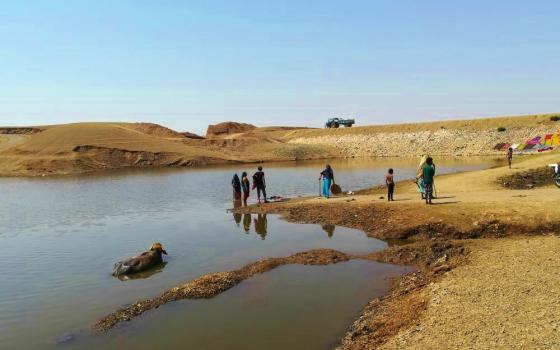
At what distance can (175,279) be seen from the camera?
42.8 ft

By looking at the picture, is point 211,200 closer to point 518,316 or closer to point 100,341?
point 100,341

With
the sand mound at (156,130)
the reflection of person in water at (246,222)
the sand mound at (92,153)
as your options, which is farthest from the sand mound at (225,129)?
the reflection of person in water at (246,222)

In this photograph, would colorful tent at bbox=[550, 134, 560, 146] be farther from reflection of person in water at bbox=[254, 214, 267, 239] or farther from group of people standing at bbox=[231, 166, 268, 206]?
reflection of person in water at bbox=[254, 214, 267, 239]

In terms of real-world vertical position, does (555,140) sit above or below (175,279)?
above

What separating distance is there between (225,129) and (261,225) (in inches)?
3522

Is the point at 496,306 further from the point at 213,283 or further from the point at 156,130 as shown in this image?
the point at 156,130

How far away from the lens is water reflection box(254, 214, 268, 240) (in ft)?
60.1

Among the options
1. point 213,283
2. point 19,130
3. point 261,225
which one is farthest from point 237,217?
point 19,130

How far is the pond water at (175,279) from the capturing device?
939 centimetres

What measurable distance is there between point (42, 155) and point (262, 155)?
3014 centimetres

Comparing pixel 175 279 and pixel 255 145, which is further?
pixel 255 145

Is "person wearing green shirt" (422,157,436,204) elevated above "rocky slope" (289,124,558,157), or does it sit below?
below

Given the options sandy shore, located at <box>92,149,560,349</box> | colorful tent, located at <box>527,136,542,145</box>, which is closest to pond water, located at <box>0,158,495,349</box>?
sandy shore, located at <box>92,149,560,349</box>

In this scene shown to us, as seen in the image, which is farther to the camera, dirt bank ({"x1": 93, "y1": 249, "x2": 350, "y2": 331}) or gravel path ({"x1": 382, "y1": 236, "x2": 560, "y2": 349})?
dirt bank ({"x1": 93, "y1": 249, "x2": 350, "y2": 331})
